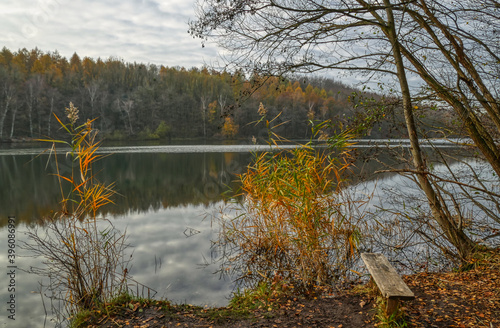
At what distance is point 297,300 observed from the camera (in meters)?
3.59

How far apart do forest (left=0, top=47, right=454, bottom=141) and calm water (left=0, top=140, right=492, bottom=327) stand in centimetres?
2002

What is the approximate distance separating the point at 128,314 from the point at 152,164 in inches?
664

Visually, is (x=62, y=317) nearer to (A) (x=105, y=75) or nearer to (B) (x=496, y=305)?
(B) (x=496, y=305)

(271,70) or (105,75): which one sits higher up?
(105,75)

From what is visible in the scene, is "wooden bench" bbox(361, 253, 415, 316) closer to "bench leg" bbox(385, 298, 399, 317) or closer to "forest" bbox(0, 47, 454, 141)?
"bench leg" bbox(385, 298, 399, 317)

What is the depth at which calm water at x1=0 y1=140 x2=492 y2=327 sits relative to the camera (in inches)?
179

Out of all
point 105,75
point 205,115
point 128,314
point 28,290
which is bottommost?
point 28,290

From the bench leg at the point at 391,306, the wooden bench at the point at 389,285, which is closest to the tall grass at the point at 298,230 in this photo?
the wooden bench at the point at 389,285

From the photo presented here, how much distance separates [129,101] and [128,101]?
904 mm

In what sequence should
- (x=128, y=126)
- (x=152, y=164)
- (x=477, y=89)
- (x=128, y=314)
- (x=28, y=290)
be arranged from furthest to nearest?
(x=128, y=126)
(x=152, y=164)
(x=28, y=290)
(x=477, y=89)
(x=128, y=314)

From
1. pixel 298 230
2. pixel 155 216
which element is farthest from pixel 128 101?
pixel 298 230

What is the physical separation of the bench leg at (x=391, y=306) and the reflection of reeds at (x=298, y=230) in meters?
1.36

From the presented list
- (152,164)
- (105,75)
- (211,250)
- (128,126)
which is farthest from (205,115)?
(211,250)

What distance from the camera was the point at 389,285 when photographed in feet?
9.09
